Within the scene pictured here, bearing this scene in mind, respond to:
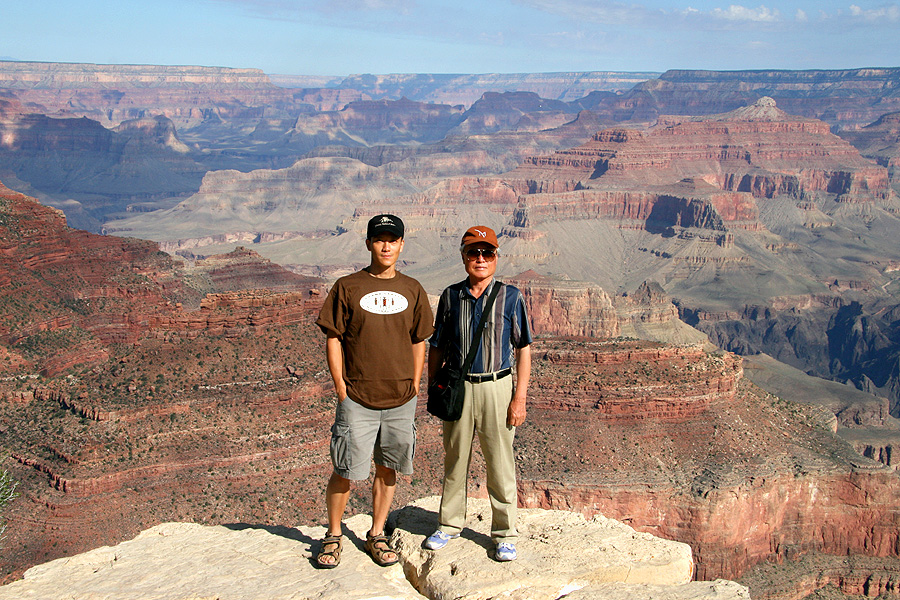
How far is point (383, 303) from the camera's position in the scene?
13.8 metres

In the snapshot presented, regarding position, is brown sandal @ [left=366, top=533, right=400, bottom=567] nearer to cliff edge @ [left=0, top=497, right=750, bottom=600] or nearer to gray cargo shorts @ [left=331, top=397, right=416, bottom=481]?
cliff edge @ [left=0, top=497, right=750, bottom=600]

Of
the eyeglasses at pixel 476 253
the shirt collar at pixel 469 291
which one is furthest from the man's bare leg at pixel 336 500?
the eyeglasses at pixel 476 253

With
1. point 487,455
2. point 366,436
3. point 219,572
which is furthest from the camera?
Result: point 487,455

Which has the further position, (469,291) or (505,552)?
(469,291)

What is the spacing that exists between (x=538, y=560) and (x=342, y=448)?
3712 mm

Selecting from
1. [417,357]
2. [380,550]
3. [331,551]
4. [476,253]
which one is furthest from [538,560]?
[476,253]

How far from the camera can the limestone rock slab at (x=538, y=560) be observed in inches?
525

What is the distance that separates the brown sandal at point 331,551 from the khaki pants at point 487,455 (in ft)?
5.92

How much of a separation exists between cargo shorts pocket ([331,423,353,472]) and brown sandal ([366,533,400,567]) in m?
Result: 1.31

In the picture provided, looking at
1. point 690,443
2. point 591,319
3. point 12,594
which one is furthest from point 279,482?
point 591,319

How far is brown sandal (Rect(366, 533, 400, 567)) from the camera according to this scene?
561 inches

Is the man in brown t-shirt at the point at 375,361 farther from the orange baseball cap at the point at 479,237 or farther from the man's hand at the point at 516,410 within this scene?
the man's hand at the point at 516,410

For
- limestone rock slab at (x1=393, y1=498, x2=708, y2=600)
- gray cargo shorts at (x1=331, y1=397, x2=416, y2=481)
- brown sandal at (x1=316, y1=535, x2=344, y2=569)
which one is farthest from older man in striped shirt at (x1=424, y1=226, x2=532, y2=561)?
brown sandal at (x1=316, y1=535, x2=344, y2=569)

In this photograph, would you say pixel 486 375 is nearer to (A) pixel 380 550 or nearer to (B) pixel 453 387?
(B) pixel 453 387
